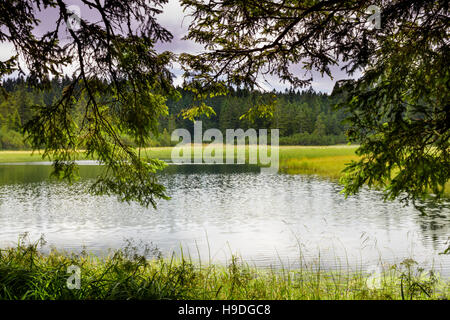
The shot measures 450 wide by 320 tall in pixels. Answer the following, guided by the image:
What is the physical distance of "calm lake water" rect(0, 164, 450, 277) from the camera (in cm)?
1147

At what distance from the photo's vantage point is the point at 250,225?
16.6 meters

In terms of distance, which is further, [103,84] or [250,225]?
[250,225]

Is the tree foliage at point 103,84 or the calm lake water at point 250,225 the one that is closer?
the tree foliage at point 103,84

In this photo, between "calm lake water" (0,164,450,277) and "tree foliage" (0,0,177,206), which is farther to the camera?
"calm lake water" (0,164,450,277)

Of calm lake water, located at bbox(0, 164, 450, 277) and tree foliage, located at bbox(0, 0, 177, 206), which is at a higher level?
tree foliage, located at bbox(0, 0, 177, 206)

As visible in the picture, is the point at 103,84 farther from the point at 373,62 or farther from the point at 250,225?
the point at 250,225

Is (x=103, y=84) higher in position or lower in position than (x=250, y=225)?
higher

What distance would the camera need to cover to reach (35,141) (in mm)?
6660

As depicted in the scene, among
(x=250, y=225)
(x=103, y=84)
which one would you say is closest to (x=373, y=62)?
(x=103, y=84)

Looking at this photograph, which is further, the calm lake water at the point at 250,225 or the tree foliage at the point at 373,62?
the calm lake water at the point at 250,225

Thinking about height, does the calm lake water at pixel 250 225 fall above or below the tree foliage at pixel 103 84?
below

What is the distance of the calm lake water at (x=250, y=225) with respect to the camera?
37.6ft

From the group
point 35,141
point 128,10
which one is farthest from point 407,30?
point 35,141

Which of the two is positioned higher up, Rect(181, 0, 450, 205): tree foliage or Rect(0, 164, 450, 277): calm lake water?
Rect(181, 0, 450, 205): tree foliage
